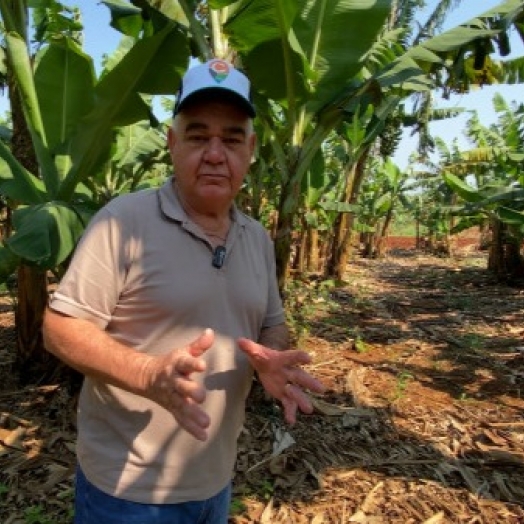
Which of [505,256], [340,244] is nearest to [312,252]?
[340,244]

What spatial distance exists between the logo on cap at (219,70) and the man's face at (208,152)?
6 centimetres

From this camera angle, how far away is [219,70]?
1450 mm

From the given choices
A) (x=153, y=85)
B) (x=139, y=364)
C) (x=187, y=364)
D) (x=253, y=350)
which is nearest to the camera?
(x=187, y=364)

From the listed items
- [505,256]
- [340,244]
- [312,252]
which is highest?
[340,244]

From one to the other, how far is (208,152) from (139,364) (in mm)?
597

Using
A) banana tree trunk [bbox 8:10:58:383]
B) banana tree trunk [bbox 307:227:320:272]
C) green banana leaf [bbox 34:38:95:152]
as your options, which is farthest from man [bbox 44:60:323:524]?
banana tree trunk [bbox 307:227:320:272]

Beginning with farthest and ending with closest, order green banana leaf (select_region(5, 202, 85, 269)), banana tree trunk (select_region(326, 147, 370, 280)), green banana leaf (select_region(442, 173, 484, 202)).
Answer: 1. banana tree trunk (select_region(326, 147, 370, 280))
2. green banana leaf (select_region(442, 173, 484, 202))
3. green banana leaf (select_region(5, 202, 85, 269))

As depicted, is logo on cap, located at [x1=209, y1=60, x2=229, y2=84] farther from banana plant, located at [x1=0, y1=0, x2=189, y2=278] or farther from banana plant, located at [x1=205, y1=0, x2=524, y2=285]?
→ banana plant, located at [x1=205, y1=0, x2=524, y2=285]

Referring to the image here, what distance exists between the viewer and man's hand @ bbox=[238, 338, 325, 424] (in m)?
1.33

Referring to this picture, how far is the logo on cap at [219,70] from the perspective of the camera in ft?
4.64

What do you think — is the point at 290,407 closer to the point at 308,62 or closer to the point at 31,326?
the point at 308,62

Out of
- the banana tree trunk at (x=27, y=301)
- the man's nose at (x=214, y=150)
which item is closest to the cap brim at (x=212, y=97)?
the man's nose at (x=214, y=150)

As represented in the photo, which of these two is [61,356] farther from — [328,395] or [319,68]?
[328,395]

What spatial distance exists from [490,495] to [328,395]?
1544 mm
